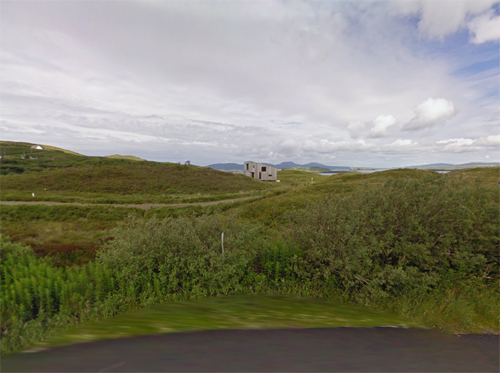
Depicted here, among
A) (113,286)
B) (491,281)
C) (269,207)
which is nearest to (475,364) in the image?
(491,281)

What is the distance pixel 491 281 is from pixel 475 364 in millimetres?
3608

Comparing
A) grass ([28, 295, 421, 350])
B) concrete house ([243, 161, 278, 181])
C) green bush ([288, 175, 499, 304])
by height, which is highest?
concrete house ([243, 161, 278, 181])

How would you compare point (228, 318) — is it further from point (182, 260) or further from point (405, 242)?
point (405, 242)

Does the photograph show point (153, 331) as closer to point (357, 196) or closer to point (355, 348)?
point (355, 348)

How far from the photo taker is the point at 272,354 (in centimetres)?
241

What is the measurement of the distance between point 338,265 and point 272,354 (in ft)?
9.48

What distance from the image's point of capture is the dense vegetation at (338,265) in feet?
14.4

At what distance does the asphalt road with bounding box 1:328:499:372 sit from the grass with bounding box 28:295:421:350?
22cm

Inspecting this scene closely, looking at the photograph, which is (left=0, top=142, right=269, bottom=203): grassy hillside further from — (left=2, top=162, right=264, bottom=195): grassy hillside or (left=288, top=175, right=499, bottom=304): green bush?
(left=288, top=175, right=499, bottom=304): green bush

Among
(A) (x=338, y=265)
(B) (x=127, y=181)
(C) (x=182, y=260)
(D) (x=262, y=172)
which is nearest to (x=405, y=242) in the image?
(A) (x=338, y=265)

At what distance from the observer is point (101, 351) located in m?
2.24

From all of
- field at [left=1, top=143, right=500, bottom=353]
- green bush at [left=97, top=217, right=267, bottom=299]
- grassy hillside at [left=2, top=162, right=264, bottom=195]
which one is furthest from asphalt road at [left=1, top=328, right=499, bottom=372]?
grassy hillside at [left=2, top=162, right=264, bottom=195]

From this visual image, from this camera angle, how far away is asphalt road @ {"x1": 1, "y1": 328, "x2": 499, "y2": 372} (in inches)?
81.5

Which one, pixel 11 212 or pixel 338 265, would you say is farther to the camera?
pixel 11 212
